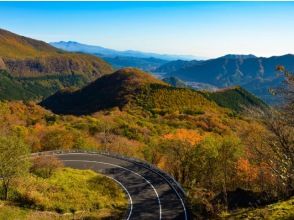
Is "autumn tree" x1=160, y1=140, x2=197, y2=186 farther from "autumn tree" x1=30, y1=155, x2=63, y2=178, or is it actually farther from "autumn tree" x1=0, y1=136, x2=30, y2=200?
"autumn tree" x1=0, y1=136, x2=30, y2=200

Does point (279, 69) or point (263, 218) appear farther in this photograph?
point (263, 218)

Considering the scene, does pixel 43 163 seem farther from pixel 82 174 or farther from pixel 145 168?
pixel 145 168

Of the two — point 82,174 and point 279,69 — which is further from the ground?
point 279,69

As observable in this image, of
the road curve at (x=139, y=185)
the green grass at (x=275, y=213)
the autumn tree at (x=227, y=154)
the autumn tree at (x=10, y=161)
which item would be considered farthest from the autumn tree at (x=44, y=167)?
the green grass at (x=275, y=213)

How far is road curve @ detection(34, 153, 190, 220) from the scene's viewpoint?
132 ft

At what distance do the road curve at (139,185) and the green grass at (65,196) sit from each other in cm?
166

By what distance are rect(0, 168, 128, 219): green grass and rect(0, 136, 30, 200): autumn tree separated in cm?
166

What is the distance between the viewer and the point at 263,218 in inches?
985

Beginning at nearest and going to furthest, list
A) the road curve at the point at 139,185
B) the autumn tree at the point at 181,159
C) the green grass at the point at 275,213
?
the green grass at the point at 275,213, the road curve at the point at 139,185, the autumn tree at the point at 181,159

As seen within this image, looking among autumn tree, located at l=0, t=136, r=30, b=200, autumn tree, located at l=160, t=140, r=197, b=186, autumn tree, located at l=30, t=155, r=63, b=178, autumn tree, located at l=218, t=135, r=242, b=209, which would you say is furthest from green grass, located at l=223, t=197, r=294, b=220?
autumn tree, located at l=160, t=140, r=197, b=186

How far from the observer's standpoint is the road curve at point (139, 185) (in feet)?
132

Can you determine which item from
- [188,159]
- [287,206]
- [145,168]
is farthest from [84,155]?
[287,206]

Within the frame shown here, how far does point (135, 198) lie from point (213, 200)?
10.4 m

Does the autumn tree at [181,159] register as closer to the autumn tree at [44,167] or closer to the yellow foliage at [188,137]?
the yellow foliage at [188,137]
